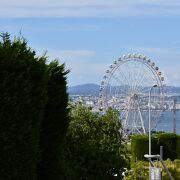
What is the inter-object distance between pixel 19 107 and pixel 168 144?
114ft

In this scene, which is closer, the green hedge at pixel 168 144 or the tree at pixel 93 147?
the tree at pixel 93 147

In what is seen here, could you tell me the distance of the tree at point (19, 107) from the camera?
9539 millimetres

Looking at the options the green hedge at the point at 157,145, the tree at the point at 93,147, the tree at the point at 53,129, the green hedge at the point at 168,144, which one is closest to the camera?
the tree at the point at 53,129

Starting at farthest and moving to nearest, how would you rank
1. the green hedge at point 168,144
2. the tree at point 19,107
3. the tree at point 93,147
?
1. the green hedge at point 168,144
2. the tree at point 93,147
3. the tree at point 19,107

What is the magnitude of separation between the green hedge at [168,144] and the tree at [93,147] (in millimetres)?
23722

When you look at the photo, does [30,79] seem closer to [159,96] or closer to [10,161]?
[10,161]

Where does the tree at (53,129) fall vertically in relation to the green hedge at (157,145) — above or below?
above

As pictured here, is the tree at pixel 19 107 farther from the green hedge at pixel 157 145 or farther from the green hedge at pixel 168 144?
the green hedge at pixel 168 144

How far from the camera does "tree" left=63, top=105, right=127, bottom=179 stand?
52.4 ft

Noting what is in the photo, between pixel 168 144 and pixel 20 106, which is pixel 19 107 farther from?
pixel 168 144

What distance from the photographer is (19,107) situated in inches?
385

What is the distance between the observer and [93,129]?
1888 cm

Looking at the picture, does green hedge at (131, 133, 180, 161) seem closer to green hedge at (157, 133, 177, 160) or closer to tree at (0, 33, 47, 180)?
green hedge at (157, 133, 177, 160)

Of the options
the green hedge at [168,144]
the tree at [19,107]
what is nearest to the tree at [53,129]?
the tree at [19,107]
